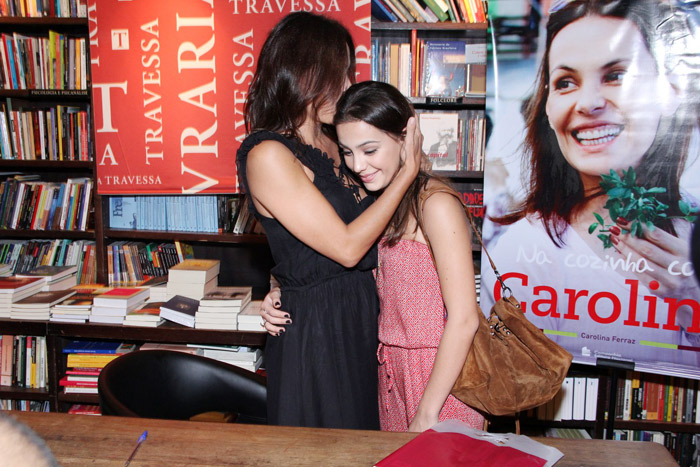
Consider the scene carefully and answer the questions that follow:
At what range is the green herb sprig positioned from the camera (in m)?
2.28

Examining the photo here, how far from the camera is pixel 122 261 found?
3195 millimetres

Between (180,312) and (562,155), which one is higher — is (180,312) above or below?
below

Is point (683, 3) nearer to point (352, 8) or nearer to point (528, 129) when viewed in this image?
point (528, 129)

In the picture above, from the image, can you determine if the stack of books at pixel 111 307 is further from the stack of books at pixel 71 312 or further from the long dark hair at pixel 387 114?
the long dark hair at pixel 387 114

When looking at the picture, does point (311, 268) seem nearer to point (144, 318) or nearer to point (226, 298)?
point (226, 298)

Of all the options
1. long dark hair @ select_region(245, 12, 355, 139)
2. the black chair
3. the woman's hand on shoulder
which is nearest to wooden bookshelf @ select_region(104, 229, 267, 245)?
the black chair

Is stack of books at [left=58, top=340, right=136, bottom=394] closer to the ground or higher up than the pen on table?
closer to the ground

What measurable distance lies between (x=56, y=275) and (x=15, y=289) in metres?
0.24

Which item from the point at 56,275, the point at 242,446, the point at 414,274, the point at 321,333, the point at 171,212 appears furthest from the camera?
the point at 171,212

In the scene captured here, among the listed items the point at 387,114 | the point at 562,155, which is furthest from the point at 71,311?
the point at 562,155

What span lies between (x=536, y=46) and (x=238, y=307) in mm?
1934

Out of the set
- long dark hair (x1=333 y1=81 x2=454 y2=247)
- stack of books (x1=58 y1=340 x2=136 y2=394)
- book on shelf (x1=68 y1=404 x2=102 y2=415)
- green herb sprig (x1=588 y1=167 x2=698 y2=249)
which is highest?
long dark hair (x1=333 y1=81 x2=454 y2=247)

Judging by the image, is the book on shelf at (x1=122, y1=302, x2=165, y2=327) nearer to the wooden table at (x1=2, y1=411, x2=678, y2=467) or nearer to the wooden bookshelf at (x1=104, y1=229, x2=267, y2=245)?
the wooden bookshelf at (x1=104, y1=229, x2=267, y2=245)

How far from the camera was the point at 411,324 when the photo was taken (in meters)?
1.44
